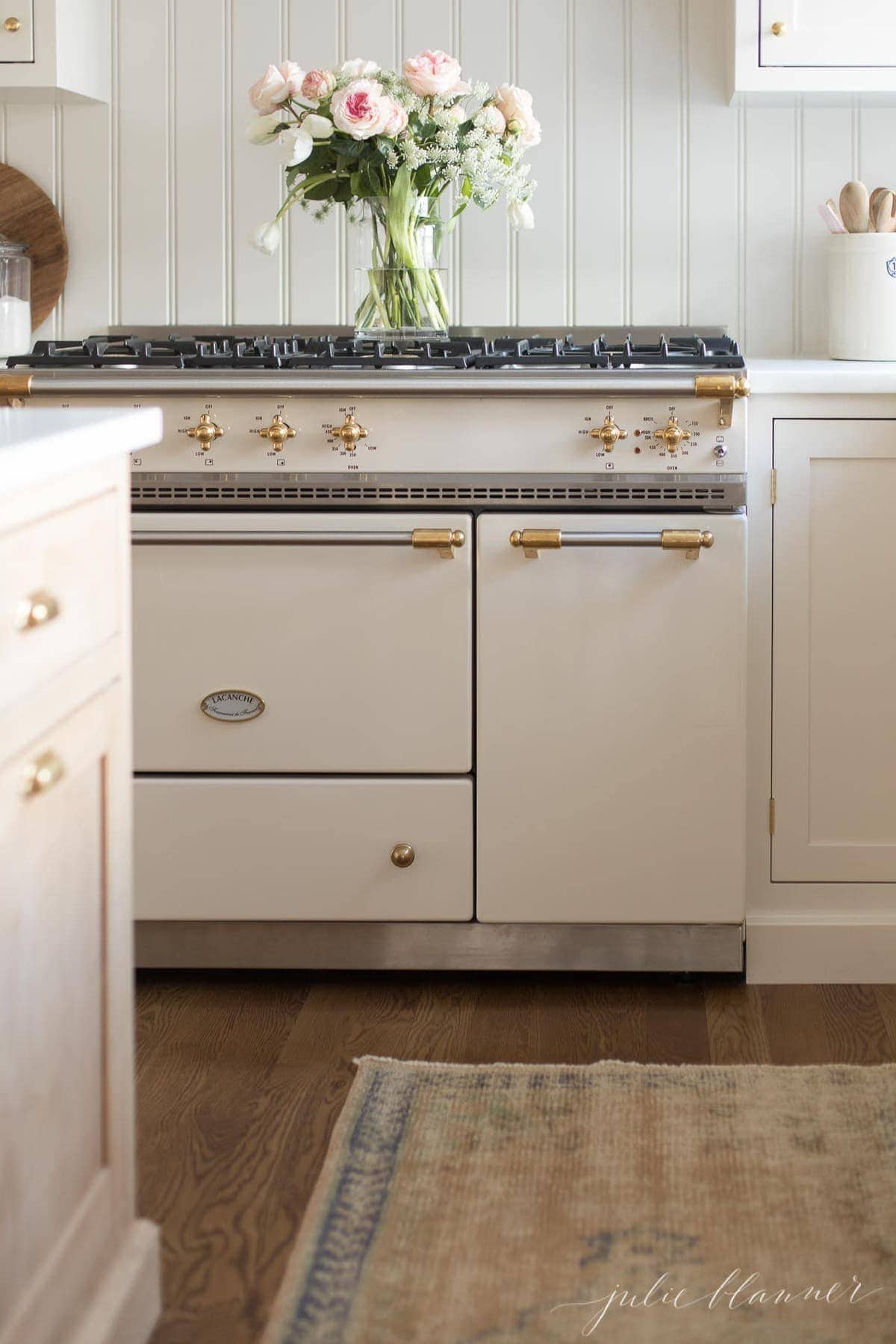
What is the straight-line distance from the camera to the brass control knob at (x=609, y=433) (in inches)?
85.7

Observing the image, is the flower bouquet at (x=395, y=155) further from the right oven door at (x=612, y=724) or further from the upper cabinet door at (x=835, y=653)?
the upper cabinet door at (x=835, y=653)

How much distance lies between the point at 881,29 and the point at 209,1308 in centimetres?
218

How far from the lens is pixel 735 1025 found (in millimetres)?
2207

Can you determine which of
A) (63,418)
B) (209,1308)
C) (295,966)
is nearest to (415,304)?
(295,966)

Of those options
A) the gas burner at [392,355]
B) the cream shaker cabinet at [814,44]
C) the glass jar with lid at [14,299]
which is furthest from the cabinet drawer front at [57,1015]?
the cream shaker cabinet at [814,44]

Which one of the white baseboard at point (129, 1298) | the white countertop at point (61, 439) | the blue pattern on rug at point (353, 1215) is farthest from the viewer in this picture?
the blue pattern on rug at point (353, 1215)

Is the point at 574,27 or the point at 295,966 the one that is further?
the point at 574,27

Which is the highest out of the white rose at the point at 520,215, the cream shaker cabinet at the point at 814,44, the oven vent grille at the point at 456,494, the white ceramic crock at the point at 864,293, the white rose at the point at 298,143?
the cream shaker cabinet at the point at 814,44

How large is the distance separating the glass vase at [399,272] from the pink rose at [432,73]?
17 cm

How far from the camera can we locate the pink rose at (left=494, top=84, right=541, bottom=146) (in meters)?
2.44

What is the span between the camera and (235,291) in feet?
9.48

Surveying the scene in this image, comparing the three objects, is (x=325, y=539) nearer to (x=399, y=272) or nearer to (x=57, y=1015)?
(x=399, y=272)

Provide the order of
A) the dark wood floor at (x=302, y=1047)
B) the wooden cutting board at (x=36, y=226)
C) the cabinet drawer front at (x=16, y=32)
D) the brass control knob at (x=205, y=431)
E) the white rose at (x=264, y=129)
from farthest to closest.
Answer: the wooden cutting board at (x=36, y=226), the cabinet drawer front at (x=16, y=32), the white rose at (x=264, y=129), the brass control knob at (x=205, y=431), the dark wood floor at (x=302, y=1047)

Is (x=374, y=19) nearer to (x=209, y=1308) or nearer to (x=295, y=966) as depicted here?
(x=295, y=966)
